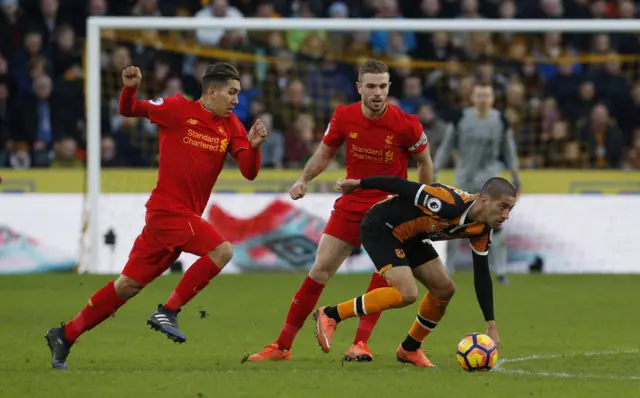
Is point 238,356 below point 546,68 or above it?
below

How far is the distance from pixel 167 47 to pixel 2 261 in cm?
375

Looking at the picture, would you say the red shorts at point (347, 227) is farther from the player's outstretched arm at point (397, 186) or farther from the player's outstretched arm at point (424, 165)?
the player's outstretched arm at point (397, 186)

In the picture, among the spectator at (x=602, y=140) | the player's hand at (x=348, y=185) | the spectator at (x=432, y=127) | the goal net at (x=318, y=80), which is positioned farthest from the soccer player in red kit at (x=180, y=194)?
the spectator at (x=602, y=140)

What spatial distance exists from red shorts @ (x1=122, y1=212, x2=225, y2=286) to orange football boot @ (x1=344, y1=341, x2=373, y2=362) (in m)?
1.34

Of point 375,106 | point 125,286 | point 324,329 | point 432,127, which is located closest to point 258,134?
point 375,106

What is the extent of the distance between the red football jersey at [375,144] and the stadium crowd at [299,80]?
26.9ft

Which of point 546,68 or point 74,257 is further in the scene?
point 546,68

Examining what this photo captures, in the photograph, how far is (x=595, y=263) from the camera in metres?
17.8

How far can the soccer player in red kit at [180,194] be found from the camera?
8977 millimetres

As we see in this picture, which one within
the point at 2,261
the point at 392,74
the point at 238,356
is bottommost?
the point at 2,261

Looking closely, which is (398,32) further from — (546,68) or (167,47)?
(167,47)

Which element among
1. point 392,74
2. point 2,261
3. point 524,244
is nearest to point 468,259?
point 524,244

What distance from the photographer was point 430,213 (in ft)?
29.5

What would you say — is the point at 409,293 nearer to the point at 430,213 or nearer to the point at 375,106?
the point at 430,213
